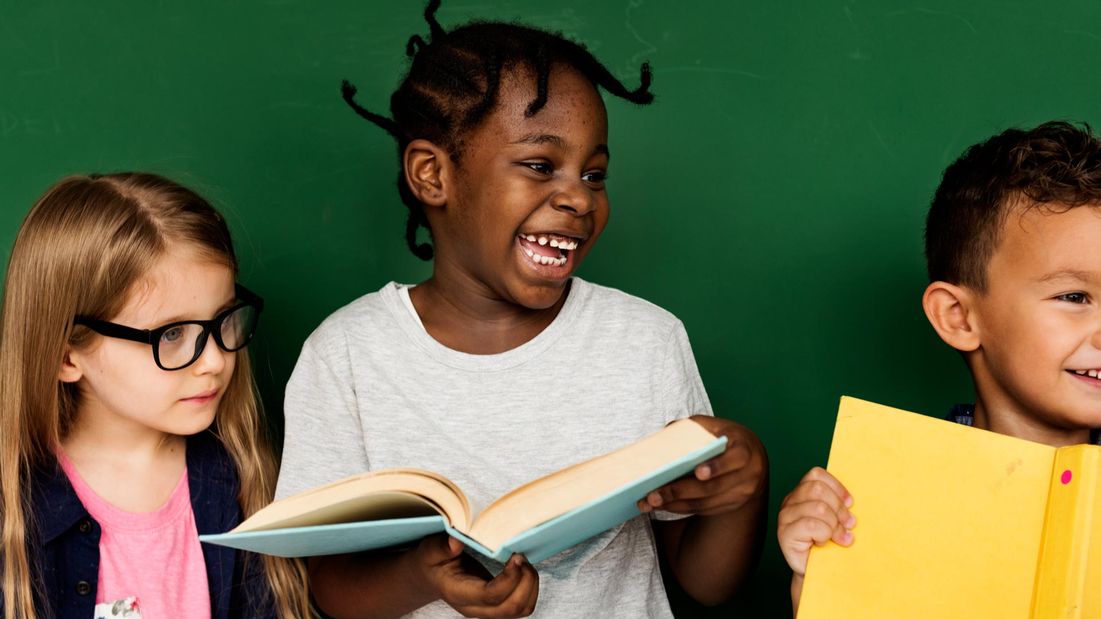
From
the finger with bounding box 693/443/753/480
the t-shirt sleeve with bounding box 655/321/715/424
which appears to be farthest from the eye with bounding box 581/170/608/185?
the finger with bounding box 693/443/753/480

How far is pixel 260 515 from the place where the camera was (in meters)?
1.04

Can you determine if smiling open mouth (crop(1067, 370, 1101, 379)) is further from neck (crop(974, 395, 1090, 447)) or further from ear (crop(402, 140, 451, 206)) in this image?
ear (crop(402, 140, 451, 206))

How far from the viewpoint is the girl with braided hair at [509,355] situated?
1.39m

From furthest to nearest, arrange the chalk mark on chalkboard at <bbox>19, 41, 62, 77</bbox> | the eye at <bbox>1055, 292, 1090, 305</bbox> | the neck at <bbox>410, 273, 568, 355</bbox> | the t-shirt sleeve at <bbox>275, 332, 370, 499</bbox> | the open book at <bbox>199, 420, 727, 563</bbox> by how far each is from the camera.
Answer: the chalk mark on chalkboard at <bbox>19, 41, 62, 77</bbox> → the neck at <bbox>410, 273, 568, 355</bbox> → the t-shirt sleeve at <bbox>275, 332, 370, 499</bbox> → the eye at <bbox>1055, 292, 1090, 305</bbox> → the open book at <bbox>199, 420, 727, 563</bbox>

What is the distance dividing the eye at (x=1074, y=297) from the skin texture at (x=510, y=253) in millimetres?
434

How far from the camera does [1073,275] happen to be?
50.8 inches

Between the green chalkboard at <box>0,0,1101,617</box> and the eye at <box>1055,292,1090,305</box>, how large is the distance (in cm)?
49

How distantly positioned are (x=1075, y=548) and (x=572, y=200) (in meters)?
0.69

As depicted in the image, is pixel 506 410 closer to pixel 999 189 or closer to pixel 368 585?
pixel 368 585

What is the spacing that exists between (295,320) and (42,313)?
47 cm

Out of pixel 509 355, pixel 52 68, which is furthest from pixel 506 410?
pixel 52 68

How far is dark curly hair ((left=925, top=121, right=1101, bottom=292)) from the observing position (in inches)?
52.3

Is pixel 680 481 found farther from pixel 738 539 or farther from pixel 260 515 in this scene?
pixel 260 515

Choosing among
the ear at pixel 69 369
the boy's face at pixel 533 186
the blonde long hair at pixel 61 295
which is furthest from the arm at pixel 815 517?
the ear at pixel 69 369
